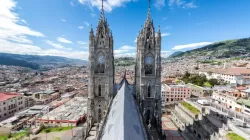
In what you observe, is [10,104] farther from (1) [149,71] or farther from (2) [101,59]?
(1) [149,71]

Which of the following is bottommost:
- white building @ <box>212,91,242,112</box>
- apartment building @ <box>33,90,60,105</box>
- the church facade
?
apartment building @ <box>33,90,60,105</box>

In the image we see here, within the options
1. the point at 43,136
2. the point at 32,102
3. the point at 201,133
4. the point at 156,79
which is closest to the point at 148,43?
the point at 156,79

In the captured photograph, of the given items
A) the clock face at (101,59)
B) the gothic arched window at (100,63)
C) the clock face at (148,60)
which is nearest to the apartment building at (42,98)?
the gothic arched window at (100,63)

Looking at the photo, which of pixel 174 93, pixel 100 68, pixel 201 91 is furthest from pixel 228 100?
pixel 100 68

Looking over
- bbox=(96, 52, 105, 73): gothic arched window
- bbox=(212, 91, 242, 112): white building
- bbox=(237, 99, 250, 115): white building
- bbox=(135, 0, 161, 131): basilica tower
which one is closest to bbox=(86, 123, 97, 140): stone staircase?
bbox=(135, 0, 161, 131): basilica tower

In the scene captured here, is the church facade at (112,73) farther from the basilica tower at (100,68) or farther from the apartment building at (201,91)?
the apartment building at (201,91)

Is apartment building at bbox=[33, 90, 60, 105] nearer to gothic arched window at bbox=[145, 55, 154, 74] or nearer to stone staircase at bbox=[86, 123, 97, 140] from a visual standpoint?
stone staircase at bbox=[86, 123, 97, 140]
